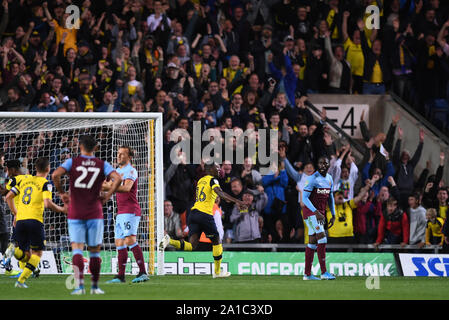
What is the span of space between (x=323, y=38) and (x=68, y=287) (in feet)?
36.7

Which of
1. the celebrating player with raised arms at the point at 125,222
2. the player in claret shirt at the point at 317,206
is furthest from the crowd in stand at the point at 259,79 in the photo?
the celebrating player with raised arms at the point at 125,222

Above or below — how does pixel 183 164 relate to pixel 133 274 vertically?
above

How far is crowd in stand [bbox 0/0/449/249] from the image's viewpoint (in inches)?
693

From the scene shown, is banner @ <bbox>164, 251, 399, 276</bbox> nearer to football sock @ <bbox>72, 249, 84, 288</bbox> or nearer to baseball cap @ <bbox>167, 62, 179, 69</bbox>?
baseball cap @ <bbox>167, 62, 179, 69</bbox>

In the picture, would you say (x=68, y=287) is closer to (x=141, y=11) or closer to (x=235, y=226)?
(x=235, y=226)

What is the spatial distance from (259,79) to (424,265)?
5.92m

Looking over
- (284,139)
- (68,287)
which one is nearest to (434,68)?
(284,139)

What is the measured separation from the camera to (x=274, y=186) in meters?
17.8

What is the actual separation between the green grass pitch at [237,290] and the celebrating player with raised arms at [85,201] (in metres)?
0.50

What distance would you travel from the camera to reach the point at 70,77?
18750mm

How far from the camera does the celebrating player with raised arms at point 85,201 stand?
1030 cm

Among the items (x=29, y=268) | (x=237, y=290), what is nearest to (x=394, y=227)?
(x=237, y=290)

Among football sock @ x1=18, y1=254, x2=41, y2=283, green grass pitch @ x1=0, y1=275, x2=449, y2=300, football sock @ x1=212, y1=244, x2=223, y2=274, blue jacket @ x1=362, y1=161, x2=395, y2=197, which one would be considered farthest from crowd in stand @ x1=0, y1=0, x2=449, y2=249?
football sock @ x1=18, y1=254, x2=41, y2=283

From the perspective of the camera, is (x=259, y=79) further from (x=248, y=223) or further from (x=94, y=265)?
(x=94, y=265)
